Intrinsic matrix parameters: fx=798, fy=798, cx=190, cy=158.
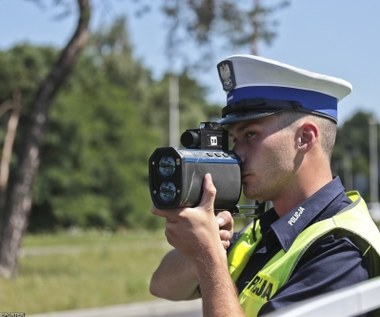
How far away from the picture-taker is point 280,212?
88.8 inches

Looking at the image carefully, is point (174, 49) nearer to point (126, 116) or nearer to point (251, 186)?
point (251, 186)

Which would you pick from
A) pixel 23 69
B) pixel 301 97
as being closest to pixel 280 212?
pixel 301 97

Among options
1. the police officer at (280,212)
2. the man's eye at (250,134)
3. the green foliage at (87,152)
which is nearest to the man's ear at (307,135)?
the police officer at (280,212)

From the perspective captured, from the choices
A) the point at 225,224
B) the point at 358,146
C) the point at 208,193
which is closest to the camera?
the point at 208,193

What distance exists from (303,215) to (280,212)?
0.09 metres

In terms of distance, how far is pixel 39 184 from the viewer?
33.9 metres

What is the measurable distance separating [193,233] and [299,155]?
391 mm

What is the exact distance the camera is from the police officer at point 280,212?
1.96 m

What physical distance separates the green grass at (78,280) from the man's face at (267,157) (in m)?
7.89

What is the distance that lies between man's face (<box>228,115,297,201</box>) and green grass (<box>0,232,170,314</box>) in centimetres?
789

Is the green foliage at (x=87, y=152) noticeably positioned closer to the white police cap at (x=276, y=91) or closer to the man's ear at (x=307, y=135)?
the white police cap at (x=276, y=91)

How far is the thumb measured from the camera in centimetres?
197

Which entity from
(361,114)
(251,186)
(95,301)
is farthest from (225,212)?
(361,114)

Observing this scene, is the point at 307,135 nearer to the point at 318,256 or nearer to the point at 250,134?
the point at 250,134
